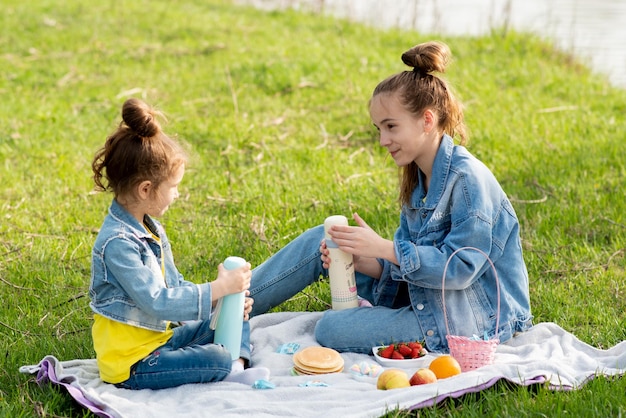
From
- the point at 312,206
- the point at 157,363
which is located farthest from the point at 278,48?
the point at 157,363

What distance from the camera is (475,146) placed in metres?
6.73

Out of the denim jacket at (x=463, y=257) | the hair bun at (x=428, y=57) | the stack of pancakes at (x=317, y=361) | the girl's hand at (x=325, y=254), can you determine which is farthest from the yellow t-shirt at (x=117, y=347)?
the hair bun at (x=428, y=57)

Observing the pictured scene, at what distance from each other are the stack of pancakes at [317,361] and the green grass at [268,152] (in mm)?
538

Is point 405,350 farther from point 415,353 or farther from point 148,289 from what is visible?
point 148,289

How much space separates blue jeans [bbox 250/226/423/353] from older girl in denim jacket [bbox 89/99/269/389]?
451 mm

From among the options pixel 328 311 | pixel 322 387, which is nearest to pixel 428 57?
pixel 328 311

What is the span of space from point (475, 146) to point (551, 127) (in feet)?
2.61

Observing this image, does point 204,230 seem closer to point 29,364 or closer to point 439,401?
point 29,364

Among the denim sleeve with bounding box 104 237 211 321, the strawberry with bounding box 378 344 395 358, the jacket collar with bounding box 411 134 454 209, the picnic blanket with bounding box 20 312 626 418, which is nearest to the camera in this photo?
the picnic blanket with bounding box 20 312 626 418

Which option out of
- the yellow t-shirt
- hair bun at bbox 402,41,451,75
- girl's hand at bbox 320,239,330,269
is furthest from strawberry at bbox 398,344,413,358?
hair bun at bbox 402,41,451,75

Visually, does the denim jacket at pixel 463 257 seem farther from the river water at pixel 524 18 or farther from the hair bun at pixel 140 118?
the river water at pixel 524 18

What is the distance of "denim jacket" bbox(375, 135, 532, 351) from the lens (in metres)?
3.65

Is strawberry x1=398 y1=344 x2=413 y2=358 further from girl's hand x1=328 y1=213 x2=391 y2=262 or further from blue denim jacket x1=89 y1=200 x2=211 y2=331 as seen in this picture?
blue denim jacket x1=89 y1=200 x2=211 y2=331

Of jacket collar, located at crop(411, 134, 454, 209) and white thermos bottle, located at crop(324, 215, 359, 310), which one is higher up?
jacket collar, located at crop(411, 134, 454, 209)
